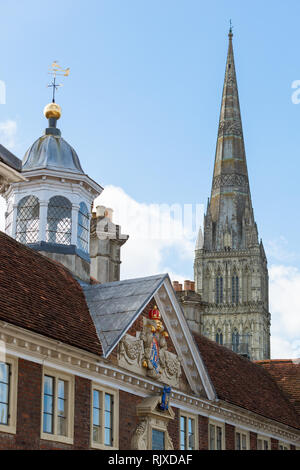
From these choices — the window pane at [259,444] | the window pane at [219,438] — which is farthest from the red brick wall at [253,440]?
the window pane at [219,438]

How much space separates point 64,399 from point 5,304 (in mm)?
3182

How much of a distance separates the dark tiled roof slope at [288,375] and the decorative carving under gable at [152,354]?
14052 mm

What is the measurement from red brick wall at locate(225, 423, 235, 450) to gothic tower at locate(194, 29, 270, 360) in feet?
445

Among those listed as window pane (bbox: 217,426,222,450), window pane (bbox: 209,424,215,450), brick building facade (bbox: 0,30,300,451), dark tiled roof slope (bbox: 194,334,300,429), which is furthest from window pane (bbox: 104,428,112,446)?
window pane (bbox: 217,426,222,450)

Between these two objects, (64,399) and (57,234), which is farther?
(57,234)

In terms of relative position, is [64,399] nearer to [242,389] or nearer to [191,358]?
[191,358]

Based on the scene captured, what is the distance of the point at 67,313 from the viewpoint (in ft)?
86.5

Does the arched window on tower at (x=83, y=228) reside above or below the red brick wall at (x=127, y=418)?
above

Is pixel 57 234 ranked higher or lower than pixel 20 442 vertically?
higher

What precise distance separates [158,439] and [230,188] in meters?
163

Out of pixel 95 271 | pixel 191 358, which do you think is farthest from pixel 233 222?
pixel 191 358

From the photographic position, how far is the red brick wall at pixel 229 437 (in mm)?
32500

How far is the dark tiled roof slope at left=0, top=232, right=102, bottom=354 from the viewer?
923 inches

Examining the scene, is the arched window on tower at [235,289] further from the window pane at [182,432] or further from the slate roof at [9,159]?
the slate roof at [9,159]
